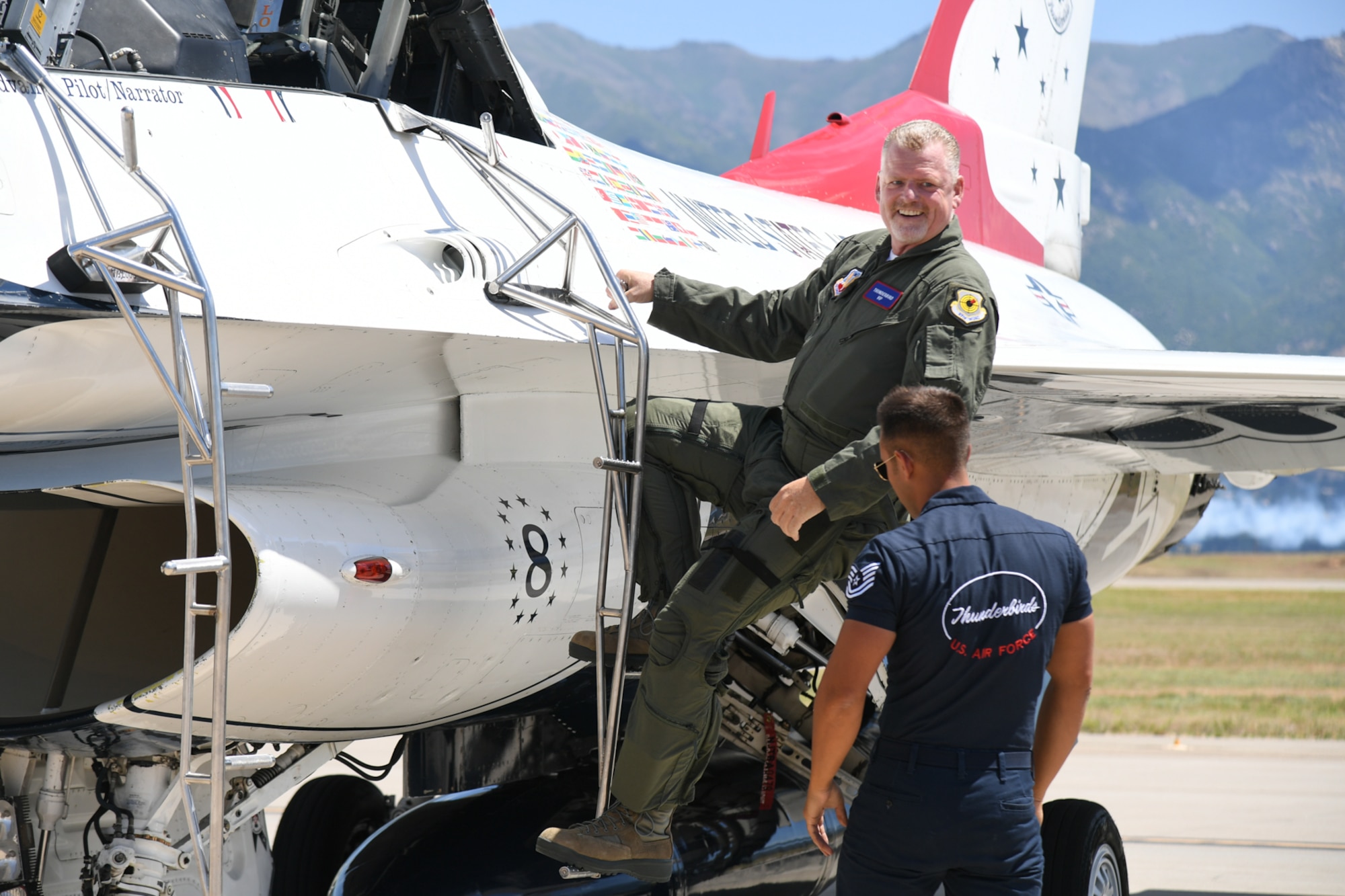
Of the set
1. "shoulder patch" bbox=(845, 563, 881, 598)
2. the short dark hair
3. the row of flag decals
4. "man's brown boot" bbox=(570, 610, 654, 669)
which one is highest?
the row of flag decals

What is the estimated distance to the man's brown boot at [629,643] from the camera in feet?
11.7

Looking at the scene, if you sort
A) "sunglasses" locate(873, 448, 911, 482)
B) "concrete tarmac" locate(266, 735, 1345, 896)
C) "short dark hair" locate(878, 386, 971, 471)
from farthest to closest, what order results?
1. "concrete tarmac" locate(266, 735, 1345, 896)
2. "sunglasses" locate(873, 448, 911, 482)
3. "short dark hair" locate(878, 386, 971, 471)

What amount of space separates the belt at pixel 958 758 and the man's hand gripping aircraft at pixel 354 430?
766mm

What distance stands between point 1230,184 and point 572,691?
15288 cm

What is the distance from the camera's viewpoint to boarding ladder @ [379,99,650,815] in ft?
10.4

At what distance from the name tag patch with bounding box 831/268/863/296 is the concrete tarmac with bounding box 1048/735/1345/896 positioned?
501 centimetres

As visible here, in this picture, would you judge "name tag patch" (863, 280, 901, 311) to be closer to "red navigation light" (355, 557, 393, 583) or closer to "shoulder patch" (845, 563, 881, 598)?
"shoulder patch" (845, 563, 881, 598)

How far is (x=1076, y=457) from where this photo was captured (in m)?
6.10

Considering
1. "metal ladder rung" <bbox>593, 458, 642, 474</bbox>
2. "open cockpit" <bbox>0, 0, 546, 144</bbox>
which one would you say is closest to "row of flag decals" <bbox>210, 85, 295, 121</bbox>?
"open cockpit" <bbox>0, 0, 546, 144</bbox>

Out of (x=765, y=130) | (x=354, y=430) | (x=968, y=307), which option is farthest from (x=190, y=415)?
(x=765, y=130)

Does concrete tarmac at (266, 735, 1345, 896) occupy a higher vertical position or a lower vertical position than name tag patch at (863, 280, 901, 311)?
lower

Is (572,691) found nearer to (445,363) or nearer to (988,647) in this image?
(445,363)

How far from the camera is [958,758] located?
103 inches

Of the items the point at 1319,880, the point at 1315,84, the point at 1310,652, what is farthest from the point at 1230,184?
the point at 1319,880
